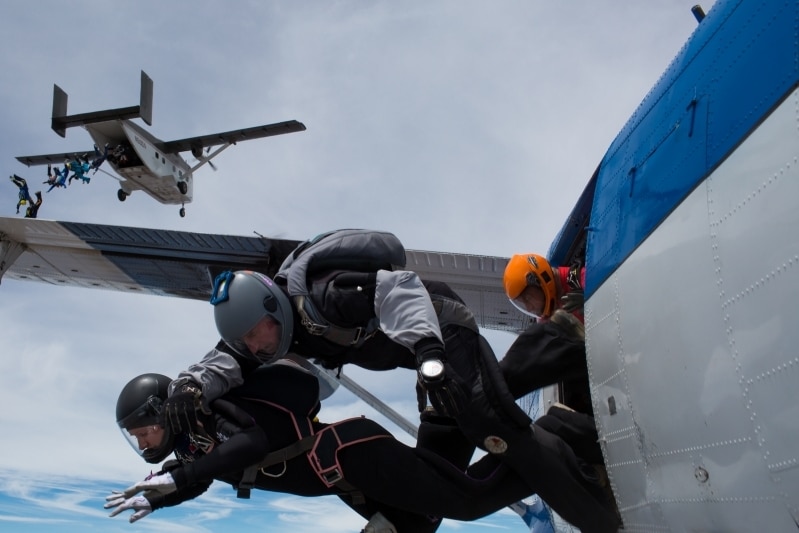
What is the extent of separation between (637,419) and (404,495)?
1430 mm

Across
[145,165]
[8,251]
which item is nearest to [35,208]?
[145,165]

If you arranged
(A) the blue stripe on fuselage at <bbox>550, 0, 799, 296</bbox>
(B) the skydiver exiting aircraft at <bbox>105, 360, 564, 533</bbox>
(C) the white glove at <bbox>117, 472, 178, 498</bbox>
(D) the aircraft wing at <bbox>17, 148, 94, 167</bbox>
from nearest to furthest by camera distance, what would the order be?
(A) the blue stripe on fuselage at <bbox>550, 0, 799, 296</bbox>
(C) the white glove at <bbox>117, 472, 178, 498</bbox>
(B) the skydiver exiting aircraft at <bbox>105, 360, 564, 533</bbox>
(D) the aircraft wing at <bbox>17, 148, 94, 167</bbox>

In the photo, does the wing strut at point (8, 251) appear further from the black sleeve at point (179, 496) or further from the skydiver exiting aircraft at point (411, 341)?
the black sleeve at point (179, 496)

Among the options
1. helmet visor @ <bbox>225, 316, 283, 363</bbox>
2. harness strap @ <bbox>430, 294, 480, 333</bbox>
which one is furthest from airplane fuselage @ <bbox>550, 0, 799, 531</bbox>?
helmet visor @ <bbox>225, 316, 283, 363</bbox>

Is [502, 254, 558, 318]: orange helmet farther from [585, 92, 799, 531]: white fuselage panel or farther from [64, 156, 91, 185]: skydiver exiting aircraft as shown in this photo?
[64, 156, 91, 185]: skydiver exiting aircraft

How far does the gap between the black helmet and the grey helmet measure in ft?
1.75

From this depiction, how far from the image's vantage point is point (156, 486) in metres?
3.65

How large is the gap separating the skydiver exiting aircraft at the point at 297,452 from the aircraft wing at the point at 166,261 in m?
2.95

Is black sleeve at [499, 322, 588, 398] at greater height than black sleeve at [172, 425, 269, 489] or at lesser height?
greater

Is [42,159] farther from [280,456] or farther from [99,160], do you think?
[280,456]

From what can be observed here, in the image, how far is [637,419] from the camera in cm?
328

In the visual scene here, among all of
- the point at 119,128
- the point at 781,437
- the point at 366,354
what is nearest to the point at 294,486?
the point at 366,354

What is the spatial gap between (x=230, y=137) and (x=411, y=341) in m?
33.8

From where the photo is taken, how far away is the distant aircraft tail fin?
293 inches
